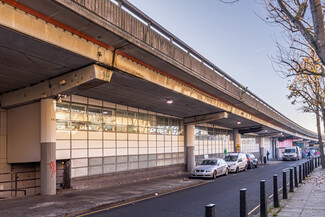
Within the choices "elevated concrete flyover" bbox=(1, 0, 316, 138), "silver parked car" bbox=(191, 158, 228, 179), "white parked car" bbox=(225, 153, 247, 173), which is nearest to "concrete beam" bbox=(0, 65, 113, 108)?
"elevated concrete flyover" bbox=(1, 0, 316, 138)

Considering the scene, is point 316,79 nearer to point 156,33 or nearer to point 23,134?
point 156,33

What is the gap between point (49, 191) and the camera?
14805 mm

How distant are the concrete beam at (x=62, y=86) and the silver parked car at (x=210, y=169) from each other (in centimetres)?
1234

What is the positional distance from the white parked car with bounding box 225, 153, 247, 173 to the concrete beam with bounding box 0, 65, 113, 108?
18595mm

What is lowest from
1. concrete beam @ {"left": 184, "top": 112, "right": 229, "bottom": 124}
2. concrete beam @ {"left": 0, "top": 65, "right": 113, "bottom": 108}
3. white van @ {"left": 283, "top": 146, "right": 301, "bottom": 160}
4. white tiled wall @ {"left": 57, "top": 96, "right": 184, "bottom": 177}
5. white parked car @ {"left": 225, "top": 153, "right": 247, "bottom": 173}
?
white van @ {"left": 283, "top": 146, "right": 301, "bottom": 160}

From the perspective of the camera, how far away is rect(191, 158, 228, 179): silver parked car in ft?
74.8

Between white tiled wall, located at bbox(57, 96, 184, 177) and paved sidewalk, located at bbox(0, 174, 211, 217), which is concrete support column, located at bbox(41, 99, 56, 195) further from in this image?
white tiled wall, located at bbox(57, 96, 184, 177)

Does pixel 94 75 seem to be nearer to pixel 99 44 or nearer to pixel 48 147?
pixel 99 44

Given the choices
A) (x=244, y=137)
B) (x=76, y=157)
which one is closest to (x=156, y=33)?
(x=76, y=157)

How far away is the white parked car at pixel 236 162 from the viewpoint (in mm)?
28531

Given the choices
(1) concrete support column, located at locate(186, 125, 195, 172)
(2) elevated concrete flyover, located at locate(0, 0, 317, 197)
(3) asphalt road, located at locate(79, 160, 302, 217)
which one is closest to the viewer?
(2) elevated concrete flyover, located at locate(0, 0, 317, 197)

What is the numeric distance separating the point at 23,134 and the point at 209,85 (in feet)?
37.2

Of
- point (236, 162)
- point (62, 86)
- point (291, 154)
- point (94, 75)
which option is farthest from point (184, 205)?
point (291, 154)

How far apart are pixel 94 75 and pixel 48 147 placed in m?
4.92
